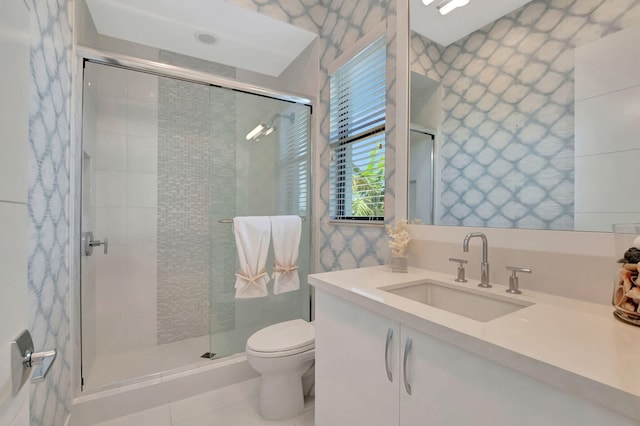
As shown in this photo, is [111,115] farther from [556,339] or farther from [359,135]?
[556,339]

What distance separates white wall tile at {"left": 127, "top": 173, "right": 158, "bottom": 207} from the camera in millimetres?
2285

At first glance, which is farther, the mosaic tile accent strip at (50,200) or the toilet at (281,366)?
the toilet at (281,366)

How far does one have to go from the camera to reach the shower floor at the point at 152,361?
5.52ft

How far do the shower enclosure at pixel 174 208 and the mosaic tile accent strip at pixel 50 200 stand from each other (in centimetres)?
28

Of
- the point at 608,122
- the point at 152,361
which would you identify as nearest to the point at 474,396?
the point at 608,122

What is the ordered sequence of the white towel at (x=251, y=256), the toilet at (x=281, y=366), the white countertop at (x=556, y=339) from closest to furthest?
the white countertop at (x=556, y=339), the toilet at (x=281, y=366), the white towel at (x=251, y=256)

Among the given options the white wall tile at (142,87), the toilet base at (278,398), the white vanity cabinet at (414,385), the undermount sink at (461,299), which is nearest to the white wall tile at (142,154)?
the white wall tile at (142,87)

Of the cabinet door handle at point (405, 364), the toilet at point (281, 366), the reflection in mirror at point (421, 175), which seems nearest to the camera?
the cabinet door handle at point (405, 364)

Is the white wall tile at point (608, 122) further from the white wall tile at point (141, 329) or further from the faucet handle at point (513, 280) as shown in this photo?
the white wall tile at point (141, 329)

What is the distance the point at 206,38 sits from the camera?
2.16m

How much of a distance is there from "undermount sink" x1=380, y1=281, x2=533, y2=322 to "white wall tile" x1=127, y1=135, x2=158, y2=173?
229cm

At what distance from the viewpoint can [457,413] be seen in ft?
2.07

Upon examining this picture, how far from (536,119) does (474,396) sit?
36.5 inches

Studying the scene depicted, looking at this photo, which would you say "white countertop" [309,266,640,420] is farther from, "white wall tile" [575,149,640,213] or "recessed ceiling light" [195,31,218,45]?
"recessed ceiling light" [195,31,218,45]
